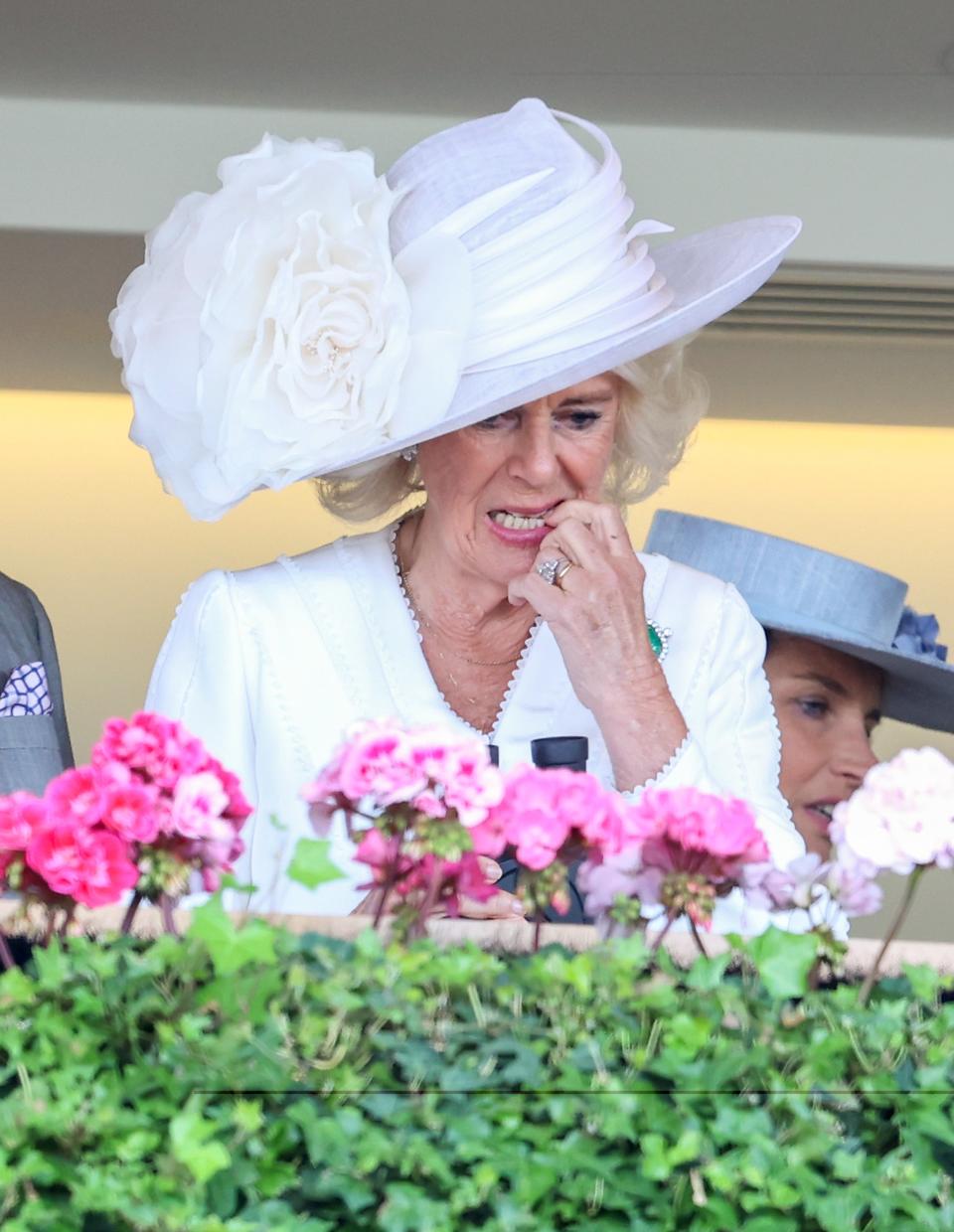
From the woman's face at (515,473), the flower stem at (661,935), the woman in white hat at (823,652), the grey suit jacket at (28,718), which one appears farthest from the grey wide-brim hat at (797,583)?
the flower stem at (661,935)

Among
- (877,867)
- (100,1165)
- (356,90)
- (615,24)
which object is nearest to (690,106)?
(615,24)

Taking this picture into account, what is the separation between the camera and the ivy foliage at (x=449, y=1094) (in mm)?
739

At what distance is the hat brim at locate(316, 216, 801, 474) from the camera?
1840 mm

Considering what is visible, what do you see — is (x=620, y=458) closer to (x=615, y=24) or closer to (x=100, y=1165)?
(x=615, y=24)

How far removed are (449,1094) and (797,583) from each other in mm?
1862

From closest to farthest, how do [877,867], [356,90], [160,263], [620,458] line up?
1. [877,867]
2. [160,263]
3. [620,458]
4. [356,90]

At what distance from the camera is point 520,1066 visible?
79 centimetres

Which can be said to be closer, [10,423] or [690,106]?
[690,106]

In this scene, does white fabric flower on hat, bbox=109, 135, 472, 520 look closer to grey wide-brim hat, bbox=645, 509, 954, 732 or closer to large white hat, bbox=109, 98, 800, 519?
large white hat, bbox=109, 98, 800, 519

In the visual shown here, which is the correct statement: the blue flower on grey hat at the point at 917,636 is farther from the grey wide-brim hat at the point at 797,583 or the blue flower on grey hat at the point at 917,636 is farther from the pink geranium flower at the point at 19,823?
the pink geranium flower at the point at 19,823

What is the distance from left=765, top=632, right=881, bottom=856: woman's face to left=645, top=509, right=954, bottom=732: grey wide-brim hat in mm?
120

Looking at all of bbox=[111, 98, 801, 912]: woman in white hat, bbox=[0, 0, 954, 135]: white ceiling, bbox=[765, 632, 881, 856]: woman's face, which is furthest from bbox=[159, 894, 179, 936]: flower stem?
bbox=[0, 0, 954, 135]: white ceiling

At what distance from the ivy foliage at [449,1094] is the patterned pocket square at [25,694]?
1.50 m

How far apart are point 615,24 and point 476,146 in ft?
3.65
